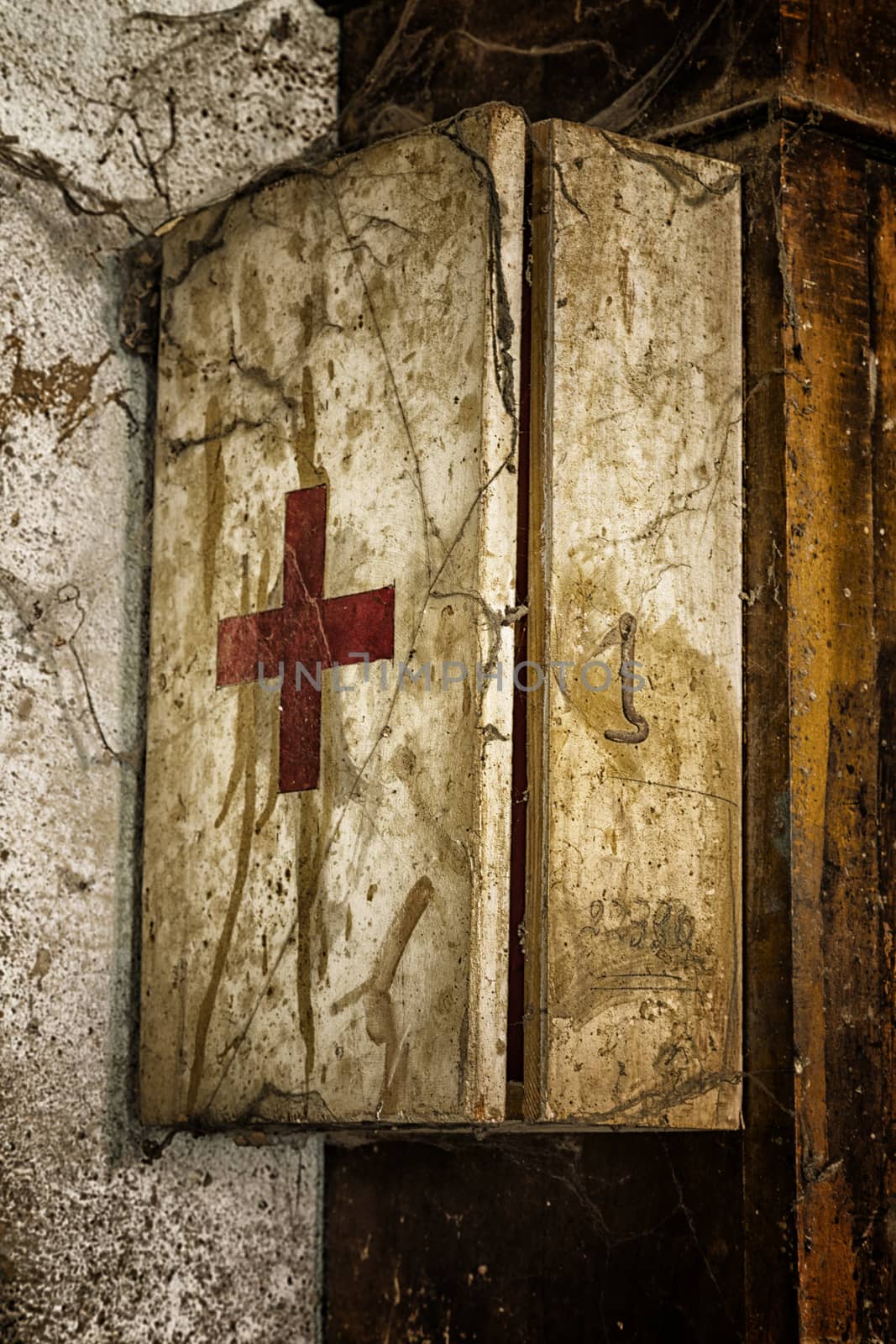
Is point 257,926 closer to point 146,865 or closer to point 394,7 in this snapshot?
point 146,865

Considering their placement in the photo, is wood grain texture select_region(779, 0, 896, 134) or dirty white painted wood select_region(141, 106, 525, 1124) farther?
wood grain texture select_region(779, 0, 896, 134)

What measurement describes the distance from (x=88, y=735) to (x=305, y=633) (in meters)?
0.34

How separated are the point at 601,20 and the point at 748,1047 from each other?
47.5 inches

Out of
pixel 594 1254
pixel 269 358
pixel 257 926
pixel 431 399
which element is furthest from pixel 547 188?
pixel 594 1254

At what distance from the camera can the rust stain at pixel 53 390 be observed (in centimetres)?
192

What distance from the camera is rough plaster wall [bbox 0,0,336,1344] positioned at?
6.11 feet

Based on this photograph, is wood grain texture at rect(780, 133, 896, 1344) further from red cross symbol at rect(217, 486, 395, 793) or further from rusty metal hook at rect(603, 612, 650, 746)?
red cross symbol at rect(217, 486, 395, 793)

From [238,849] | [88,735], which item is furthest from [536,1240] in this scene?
[88,735]

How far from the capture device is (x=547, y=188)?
170 cm

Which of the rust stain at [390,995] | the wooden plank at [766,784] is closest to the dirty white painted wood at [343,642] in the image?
the rust stain at [390,995]

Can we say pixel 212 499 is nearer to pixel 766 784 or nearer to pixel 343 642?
pixel 343 642

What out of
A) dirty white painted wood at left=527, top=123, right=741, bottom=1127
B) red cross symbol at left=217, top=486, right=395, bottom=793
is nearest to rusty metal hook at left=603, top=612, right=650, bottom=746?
dirty white painted wood at left=527, top=123, right=741, bottom=1127

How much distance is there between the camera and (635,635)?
1.69 metres

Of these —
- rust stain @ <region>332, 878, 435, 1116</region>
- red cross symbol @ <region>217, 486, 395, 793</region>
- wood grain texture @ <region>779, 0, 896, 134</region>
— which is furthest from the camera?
wood grain texture @ <region>779, 0, 896, 134</region>
